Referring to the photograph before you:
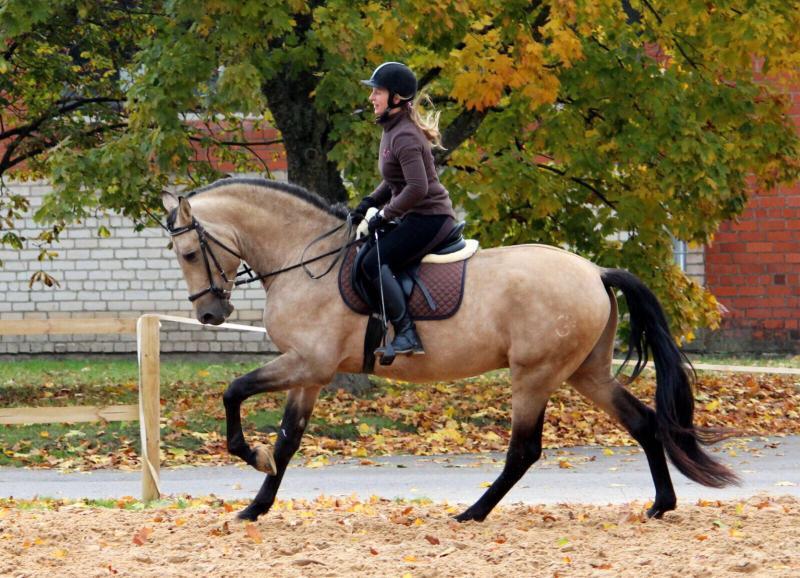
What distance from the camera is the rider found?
7613 mm

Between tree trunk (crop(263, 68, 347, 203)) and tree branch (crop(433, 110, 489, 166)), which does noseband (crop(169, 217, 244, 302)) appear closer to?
tree trunk (crop(263, 68, 347, 203))

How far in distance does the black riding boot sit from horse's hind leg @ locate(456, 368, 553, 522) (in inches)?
29.0

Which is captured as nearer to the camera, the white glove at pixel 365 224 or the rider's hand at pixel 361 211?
the white glove at pixel 365 224

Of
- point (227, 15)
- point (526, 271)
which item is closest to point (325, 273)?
point (526, 271)

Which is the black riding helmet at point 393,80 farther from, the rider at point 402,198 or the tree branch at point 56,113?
the tree branch at point 56,113

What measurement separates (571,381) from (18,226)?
16605 mm

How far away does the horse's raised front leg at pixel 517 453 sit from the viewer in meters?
7.96

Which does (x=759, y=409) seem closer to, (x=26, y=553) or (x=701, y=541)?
(x=701, y=541)

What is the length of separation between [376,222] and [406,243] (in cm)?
23

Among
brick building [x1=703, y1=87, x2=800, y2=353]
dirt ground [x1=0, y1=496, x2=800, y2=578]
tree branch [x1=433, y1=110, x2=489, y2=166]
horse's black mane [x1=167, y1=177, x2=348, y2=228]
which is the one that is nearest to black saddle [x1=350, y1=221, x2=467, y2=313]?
horse's black mane [x1=167, y1=177, x2=348, y2=228]

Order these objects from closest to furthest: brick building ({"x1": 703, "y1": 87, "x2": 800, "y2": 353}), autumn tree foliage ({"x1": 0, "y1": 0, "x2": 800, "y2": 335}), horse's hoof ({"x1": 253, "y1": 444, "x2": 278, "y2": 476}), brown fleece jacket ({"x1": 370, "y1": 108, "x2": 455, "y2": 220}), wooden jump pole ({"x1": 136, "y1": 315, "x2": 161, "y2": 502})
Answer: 1. brown fleece jacket ({"x1": 370, "y1": 108, "x2": 455, "y2": 220})
2. horse's hoof ({"x1": 253, "y1": 444, "x2": 278, "y2": 476})
3. wooden jump pole ({"x1": 136, "y1": 315, "x2": 161, "y2": 502})
4. autumn tree foliage ({"x1": 0, "y1": 0, "x2": 800, "y2": 335})
5. brick building ({"x1": 703, "y1": 87, "x2": 800, "y2": 353})

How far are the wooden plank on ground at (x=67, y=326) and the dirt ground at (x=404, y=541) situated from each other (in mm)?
1301

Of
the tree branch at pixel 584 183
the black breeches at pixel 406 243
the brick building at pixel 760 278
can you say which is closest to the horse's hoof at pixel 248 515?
the black breeches at pixel 406 243

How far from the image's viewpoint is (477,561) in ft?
21.5
